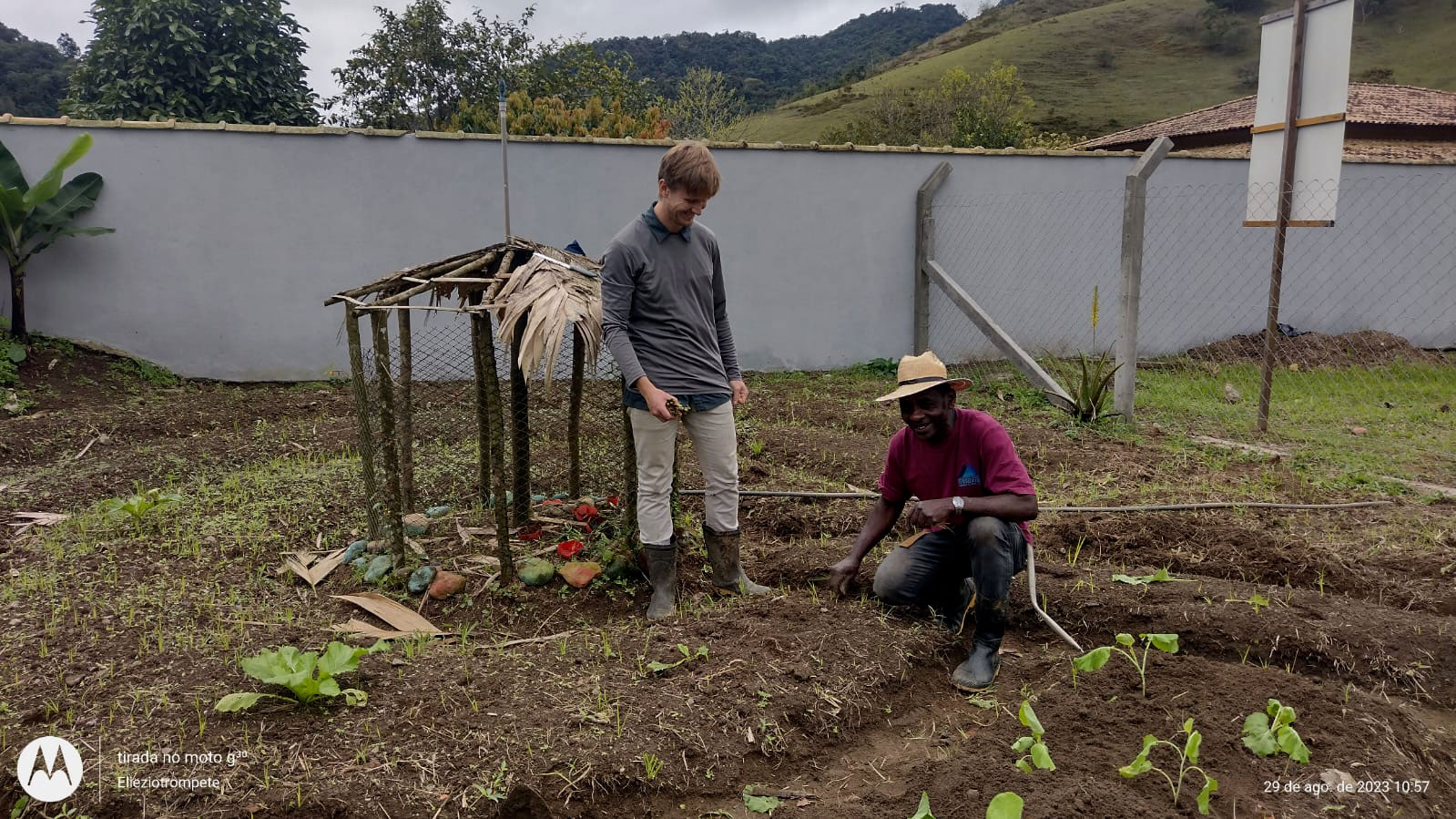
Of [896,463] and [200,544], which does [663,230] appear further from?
[200,544]

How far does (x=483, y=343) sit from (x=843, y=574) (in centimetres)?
179

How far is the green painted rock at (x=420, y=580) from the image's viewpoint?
151 inches

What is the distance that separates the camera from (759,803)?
98.0 inches

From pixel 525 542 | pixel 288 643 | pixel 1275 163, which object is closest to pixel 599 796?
pixel 288 643

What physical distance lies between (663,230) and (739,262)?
6.19 metres

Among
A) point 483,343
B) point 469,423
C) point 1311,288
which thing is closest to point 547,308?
point 483,343

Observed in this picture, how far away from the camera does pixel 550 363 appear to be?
11.0 feet

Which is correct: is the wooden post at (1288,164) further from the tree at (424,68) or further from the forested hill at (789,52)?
the forested hill at (789,52)

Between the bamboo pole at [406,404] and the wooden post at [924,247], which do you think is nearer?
the bamboo pole at [406,404]

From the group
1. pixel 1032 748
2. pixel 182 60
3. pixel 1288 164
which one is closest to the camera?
pixel 1032 748

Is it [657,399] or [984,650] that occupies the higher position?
[657,399]

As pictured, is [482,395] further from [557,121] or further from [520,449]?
[557,121]

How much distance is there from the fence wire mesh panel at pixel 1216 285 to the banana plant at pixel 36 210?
27.0 ft

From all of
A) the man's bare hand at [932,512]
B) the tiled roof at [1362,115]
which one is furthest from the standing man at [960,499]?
the tiled roof at [1362,115]
